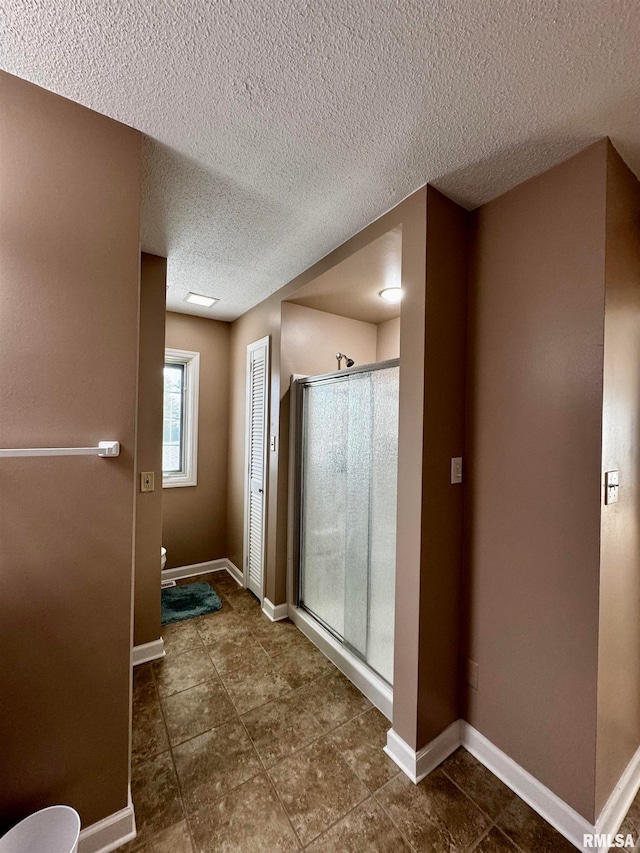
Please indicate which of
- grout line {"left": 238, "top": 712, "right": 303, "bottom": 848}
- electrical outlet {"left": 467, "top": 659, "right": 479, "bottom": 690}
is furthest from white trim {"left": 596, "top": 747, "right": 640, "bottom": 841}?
grout line {"left": 238, "top": 712, "right": 303, "bottom": 848}

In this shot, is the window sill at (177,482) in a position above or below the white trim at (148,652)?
above

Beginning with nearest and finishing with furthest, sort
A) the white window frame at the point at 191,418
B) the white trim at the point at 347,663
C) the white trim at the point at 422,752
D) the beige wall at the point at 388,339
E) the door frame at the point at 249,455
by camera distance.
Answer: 1. the white trim at the point at 422,752
2. the white trim at the point at 347,663
3. the door frame at the point at 249,455
4. the beige wall at the point at 388,339
5. the white window frame at the point at 191,418

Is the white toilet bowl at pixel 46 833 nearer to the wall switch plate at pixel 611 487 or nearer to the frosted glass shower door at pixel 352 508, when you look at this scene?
the frosted glass shower door at pixel 352 508

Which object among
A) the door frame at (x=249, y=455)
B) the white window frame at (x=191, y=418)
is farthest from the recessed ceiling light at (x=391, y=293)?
the white window frame at (x=191, y=418)

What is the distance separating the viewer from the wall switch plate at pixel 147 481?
7.26 feet

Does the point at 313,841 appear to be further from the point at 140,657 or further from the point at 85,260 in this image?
the point at 85,260

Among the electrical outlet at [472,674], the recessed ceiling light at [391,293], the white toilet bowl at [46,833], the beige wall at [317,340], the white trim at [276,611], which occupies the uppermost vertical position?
the recessed ceiling light at [391,293]

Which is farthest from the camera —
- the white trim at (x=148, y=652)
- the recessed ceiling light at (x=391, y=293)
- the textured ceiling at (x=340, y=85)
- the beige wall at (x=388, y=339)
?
the beige wall at (x=388, y=339)

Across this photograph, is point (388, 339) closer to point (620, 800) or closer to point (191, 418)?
point (191, 418)

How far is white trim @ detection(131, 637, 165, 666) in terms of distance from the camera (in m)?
2.18

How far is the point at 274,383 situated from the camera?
2750 mm

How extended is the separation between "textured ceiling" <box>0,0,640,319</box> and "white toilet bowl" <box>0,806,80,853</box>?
2.16 m

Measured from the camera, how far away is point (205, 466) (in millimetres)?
3500

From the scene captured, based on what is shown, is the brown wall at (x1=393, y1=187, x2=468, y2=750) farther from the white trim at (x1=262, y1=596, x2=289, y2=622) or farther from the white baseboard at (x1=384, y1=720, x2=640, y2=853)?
the white trim at (x1=262, y1=596, x2=289, y2=622)
